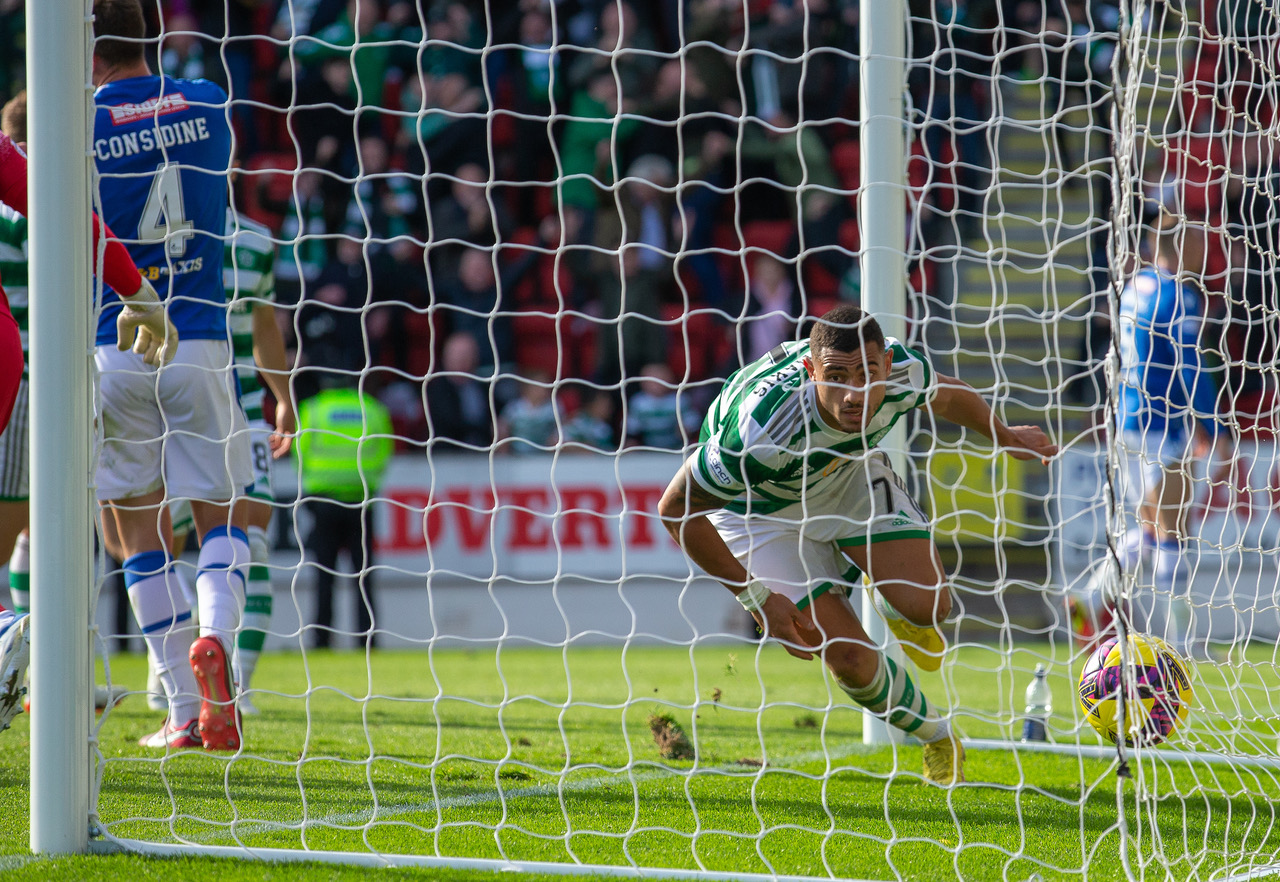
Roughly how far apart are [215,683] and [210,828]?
57 cm

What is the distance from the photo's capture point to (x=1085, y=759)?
350 cm

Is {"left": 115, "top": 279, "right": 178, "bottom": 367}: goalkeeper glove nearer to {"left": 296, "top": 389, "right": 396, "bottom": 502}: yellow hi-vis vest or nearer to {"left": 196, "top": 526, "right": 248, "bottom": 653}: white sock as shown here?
{"left": 196, "top": 526, "right": 248, "bottom": 653}: white sock

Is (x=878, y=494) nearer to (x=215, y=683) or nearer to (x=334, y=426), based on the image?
(x=215, y=683)

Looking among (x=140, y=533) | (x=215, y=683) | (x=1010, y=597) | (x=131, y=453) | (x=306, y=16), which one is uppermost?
(x=306, y=16)

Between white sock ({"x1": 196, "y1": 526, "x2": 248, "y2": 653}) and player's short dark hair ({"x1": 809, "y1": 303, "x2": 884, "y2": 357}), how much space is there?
164cm

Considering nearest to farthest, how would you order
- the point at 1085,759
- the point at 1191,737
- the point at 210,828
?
the point at 210,828
the point at 1085,759
the point at 1191,737

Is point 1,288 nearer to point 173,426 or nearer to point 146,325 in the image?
point 146,325

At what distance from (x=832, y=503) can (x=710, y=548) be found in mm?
494

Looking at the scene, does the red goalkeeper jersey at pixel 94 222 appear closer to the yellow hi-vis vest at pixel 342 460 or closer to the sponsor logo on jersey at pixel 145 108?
the sponsor logo on jersey at pixel 145 108

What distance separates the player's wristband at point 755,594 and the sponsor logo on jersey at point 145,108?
1.95 m

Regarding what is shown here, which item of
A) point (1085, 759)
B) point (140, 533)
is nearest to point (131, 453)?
point (140, 533)

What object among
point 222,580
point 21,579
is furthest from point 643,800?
point 21,579

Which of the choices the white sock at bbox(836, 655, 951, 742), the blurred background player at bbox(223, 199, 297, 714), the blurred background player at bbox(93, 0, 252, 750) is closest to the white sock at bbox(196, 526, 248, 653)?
the blurred background player at bbox(93, 0, 252, 750)

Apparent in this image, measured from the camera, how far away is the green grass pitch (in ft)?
7.71
